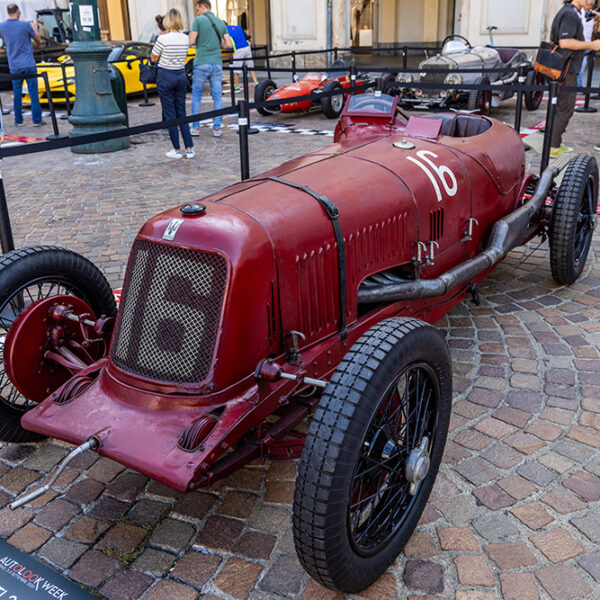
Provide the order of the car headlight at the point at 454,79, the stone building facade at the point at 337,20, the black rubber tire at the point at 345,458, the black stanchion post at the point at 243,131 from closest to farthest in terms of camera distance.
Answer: the black rubber tire at the point at 345,458, the black stanchion post at the point at 243,131, the car headlight at the point at 454,79, the stone building facade at the point at 337,20

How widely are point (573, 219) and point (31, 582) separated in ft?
11.6

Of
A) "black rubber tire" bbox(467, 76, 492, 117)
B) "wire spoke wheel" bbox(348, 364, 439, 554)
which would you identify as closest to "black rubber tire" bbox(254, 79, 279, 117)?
"black rubber tire" bbox(467, 76, 492, 117)

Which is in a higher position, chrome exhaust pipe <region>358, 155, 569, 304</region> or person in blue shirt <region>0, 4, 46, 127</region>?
person in blue shirt <region>0, 4, 46, 127</region>

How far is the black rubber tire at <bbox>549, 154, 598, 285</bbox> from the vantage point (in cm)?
411

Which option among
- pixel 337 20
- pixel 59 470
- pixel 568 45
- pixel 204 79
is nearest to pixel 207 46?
pixel 204 79

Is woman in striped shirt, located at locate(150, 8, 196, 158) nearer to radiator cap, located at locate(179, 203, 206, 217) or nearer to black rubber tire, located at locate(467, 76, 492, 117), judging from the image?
black rubber tire, located at locate(467, 76, 492, 117)

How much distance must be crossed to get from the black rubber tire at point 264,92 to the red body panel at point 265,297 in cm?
857

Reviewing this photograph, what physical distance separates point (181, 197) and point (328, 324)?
4.33m

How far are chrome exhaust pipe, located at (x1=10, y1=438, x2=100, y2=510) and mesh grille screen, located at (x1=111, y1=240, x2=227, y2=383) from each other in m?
0.32

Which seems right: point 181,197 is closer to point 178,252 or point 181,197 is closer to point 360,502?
point 178,252

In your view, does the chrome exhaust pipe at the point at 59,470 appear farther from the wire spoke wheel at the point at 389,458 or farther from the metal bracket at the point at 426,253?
the metal bracket at the point at 426,253

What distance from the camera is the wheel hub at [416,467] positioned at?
218 cm

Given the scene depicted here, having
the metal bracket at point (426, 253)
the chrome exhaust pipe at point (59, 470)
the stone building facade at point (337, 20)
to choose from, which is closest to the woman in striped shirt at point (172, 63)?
the metal bracket at point (426, 253)

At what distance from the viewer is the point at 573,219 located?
4.10 m
